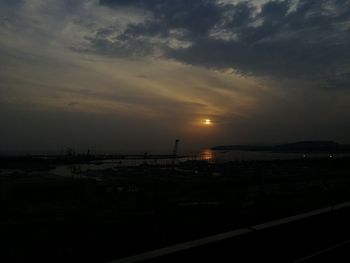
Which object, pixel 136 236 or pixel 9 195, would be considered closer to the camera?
pixel 136 236

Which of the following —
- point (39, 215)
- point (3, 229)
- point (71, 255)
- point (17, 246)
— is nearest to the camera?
point (71, 255)

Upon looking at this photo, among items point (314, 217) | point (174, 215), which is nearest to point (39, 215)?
point (174, 215)

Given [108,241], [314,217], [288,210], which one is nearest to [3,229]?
[108,241]

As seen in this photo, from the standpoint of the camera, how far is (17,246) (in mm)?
8023

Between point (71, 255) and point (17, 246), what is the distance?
2467mm

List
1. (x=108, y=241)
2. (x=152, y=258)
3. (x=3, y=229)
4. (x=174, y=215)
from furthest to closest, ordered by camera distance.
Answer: (x=3, y=229) → (x=174, y=215) → (x=108, y=241) → (x=152, y=258)

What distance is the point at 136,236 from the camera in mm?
7488

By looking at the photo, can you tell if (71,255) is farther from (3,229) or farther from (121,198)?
(121,198)

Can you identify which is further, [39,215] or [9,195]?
[9,195]

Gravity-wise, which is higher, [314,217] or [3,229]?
[314,217]

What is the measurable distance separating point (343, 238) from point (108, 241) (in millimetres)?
4652

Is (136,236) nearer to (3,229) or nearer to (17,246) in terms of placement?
(17,246)

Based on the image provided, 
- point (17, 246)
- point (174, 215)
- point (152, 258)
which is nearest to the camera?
point (152, 258)

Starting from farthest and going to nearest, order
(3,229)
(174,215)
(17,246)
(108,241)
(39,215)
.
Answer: (39,215)
(3,229)
(174,215)
(17,246)
(108,241)
